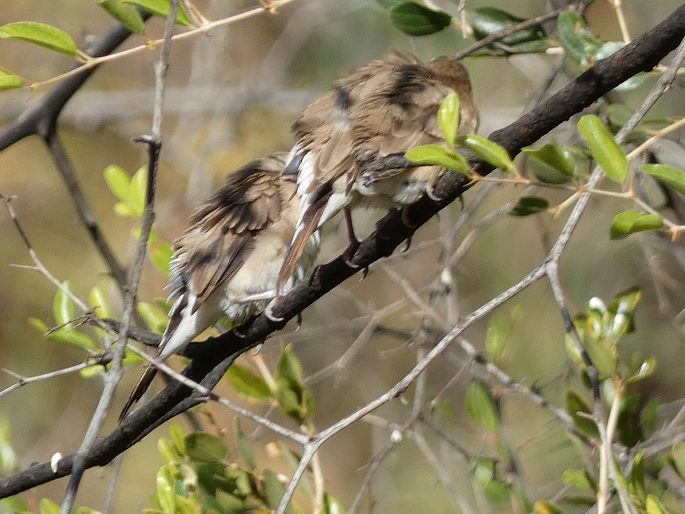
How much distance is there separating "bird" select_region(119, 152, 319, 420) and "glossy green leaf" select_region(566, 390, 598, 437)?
1047 mm

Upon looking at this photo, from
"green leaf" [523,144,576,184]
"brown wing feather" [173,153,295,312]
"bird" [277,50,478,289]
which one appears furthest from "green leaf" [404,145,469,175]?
"brown wing feather" [173,153,295,312]

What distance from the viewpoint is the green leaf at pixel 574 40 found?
8.73 ft

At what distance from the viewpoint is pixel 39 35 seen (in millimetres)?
2512

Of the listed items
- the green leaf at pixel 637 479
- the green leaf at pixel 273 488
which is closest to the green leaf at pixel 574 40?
the green leaf at pixel 637 479

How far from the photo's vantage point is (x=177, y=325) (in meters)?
3.02

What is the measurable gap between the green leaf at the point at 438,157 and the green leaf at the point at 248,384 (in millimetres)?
1171

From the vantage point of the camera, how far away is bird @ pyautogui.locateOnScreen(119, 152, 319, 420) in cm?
322

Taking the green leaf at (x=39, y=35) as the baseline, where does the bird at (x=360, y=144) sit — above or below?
below

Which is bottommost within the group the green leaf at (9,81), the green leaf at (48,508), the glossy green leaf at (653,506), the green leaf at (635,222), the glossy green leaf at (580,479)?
the glossy green leaf at (580,479)

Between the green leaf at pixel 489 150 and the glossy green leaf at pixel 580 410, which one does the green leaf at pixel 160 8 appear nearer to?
the green leaf at pixel 489 150

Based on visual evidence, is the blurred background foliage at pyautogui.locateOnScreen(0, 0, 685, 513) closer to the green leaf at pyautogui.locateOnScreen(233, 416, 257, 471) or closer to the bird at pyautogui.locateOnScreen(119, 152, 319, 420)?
the bird at pyautogui.locateOnScreen(119, 152, 319, 420)

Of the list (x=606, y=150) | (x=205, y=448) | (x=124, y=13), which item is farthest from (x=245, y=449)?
(x=606, y=150)

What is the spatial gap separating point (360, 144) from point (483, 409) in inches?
35.4

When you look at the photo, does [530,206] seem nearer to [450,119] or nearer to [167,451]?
[450,119]
